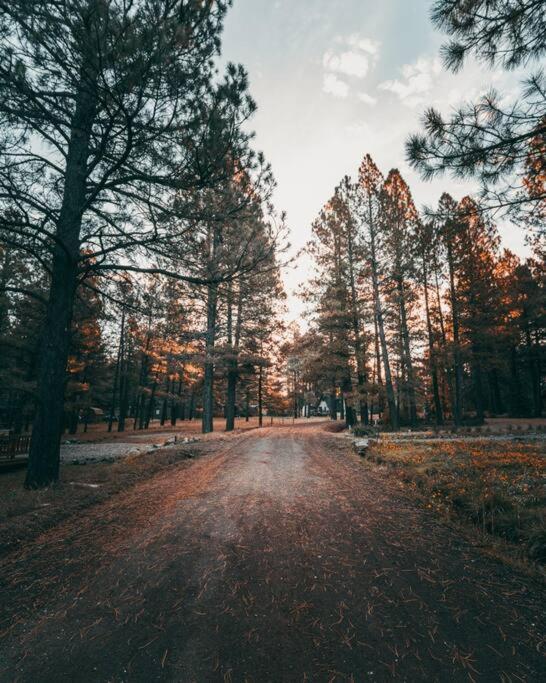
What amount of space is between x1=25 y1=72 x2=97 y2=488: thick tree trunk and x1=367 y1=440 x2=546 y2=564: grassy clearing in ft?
24.3

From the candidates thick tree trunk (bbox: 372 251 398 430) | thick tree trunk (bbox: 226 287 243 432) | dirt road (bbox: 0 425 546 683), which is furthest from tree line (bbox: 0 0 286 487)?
thick tree trunk (bbox: 372 251 398 430)

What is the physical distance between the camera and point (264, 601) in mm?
2727

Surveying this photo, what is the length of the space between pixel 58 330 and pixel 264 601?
21.0ft

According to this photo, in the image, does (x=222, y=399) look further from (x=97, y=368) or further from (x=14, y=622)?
(x=14, y=622)

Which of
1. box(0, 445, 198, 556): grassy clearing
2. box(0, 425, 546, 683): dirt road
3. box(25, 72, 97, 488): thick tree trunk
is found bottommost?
box(0, 425, 546, 683): dirt road

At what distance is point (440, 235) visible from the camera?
5.92 metres

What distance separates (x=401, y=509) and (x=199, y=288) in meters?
6.06

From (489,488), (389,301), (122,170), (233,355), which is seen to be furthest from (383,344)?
(122,170)

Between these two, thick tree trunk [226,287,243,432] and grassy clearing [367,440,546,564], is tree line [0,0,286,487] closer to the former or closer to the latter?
grassy clearing [367,440,546,564]

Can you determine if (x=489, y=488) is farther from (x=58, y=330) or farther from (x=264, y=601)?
(x=58, y=330)

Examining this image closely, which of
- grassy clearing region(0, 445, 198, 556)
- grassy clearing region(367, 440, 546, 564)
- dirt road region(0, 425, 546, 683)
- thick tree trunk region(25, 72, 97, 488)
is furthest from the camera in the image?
thick tree trunk region(25, 72, 97, 488)

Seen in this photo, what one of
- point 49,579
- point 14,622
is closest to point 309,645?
point 14,622

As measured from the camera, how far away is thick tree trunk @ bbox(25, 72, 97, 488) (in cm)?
633

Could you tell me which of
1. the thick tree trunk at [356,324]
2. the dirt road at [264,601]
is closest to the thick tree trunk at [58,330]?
the dirt road at [264,601]
